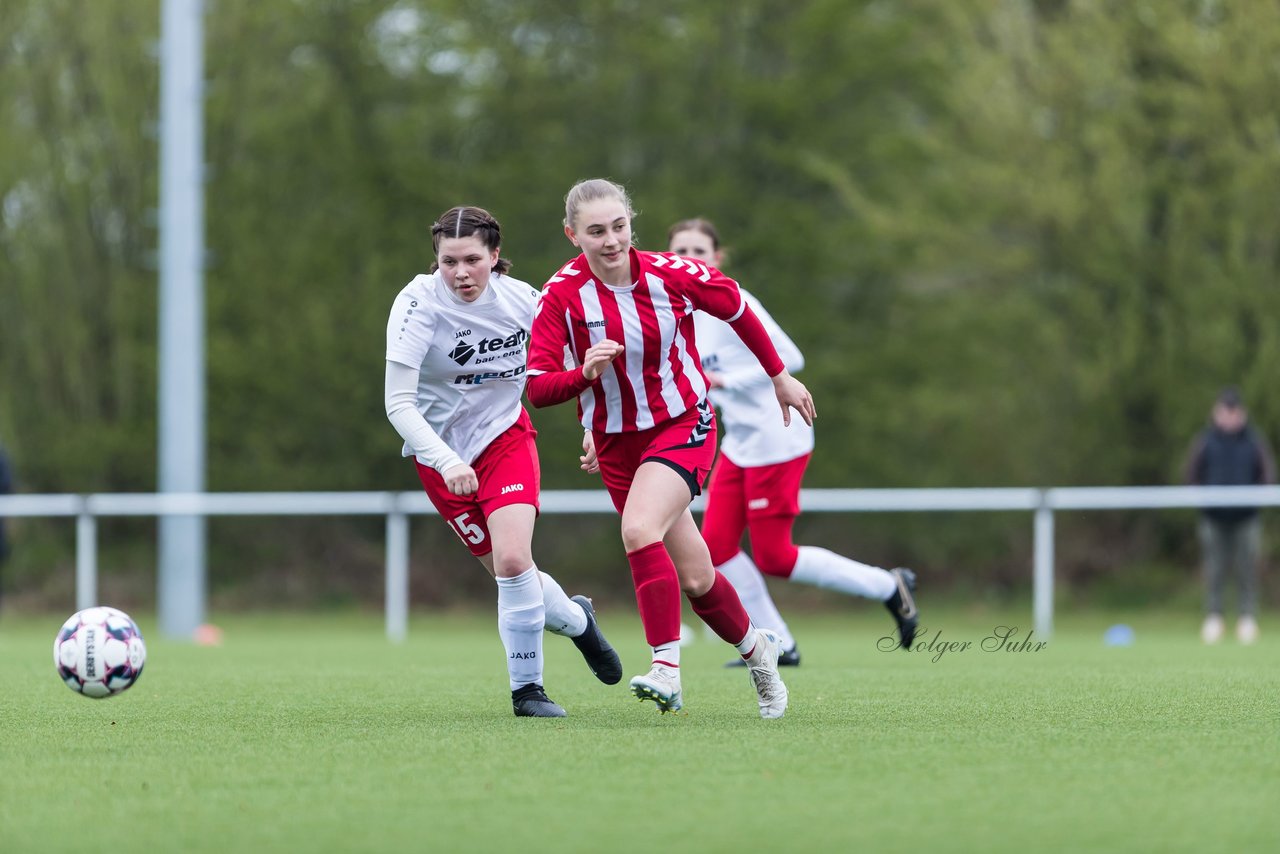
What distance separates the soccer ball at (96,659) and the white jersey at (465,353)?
1.15m

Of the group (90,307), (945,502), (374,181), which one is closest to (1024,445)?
(945,502)

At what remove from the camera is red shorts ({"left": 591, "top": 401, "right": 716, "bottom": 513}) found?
5.82 meters

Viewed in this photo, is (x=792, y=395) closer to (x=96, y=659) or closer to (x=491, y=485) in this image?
(x=491, y=485)

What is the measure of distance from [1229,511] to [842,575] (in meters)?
5.43

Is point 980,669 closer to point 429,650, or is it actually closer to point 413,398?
point 413,398

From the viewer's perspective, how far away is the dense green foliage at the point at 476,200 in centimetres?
1912

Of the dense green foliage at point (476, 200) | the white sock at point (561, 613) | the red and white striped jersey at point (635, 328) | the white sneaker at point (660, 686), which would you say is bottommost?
the white sneaker at point (660, 686)

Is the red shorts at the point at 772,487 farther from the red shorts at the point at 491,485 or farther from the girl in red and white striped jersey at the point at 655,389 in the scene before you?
the girl in red and white striped jersey at the point at 655,389

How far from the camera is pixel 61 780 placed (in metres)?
4.46

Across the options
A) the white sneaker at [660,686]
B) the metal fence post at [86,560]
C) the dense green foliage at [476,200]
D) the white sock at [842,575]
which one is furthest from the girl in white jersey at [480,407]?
the dense green foliage at [476,200]

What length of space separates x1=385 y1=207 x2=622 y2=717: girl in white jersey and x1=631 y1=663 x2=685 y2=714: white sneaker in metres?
0.42

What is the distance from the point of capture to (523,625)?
6.12m

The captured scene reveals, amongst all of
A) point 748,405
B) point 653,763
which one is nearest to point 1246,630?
point 748,405

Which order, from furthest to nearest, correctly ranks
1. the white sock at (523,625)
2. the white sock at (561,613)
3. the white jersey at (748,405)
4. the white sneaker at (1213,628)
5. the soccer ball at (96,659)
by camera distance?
1. the white sneaker at (1213,628)
2. the white jersey at (748,405)
3. the white sock at (561,613)
4. the white sock at (523,625)
5. the soccer ball at (96,659)
